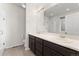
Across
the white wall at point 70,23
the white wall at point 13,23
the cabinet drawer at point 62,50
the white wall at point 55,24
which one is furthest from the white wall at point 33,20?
the cabinet drawer at point 62,50

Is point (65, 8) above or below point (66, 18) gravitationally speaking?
above

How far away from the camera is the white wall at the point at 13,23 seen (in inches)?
185

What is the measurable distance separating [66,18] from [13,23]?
3285mm

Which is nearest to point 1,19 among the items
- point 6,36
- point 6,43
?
point 6,36

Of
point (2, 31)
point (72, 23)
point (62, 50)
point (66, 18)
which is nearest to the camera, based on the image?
point (62, 50)

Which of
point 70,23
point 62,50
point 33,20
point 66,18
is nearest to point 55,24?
point 66,18

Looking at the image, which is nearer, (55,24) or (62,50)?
(62,50)

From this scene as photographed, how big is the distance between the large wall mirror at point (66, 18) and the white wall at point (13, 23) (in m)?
2.57

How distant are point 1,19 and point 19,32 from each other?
4.45ft

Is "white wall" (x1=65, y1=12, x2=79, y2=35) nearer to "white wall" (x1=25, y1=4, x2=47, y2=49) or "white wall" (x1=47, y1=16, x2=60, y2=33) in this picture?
"white wall" (x1=47, y1=16, x2=60, y2=33)

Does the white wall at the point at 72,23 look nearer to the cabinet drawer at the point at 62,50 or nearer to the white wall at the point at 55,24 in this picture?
the white wall at the point at 55,24

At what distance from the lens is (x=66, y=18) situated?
8.31 feet

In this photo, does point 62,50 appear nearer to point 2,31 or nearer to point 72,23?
point 72,23

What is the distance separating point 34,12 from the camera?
4.61 m
